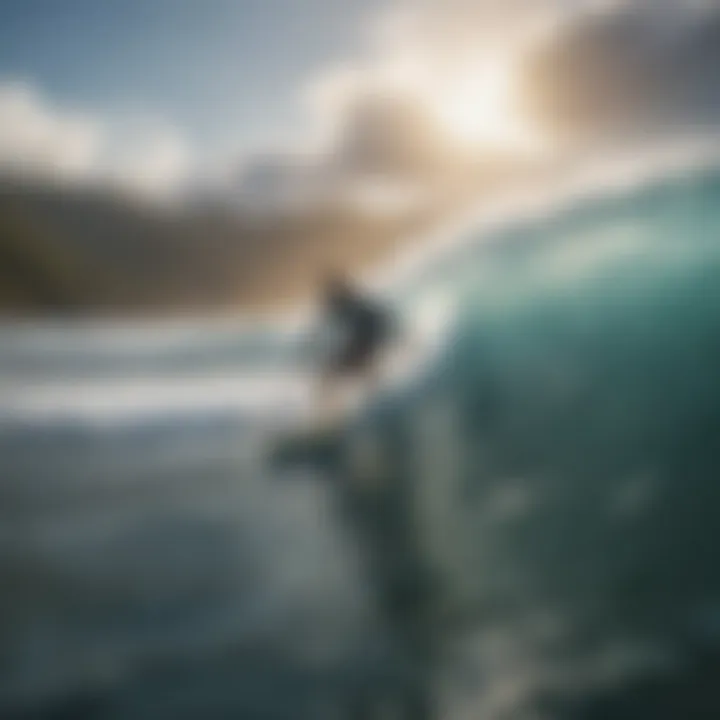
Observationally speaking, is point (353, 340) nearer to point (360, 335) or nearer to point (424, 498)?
point (360, 335)

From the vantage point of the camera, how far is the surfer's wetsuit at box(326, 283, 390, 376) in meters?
1.35

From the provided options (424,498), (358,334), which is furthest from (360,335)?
(424,498)

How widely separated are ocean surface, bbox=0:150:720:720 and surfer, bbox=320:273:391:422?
32 mm

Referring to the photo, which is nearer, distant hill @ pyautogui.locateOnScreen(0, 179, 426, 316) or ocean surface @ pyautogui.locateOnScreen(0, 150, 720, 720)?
ocean surface @ pyautogui.locateOnScreen(0, 150, 720, 720)

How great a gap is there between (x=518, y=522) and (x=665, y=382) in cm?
29

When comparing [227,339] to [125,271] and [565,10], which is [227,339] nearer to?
[125,271]

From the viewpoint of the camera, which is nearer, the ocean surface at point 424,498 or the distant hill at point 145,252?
the ocean surface at point 424,498

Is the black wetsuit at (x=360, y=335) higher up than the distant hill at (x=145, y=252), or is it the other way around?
the distant hill at (x=145, y=252)

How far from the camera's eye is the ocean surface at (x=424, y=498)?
125cm

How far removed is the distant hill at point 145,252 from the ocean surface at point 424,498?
0.05 meters

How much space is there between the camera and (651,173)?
55.9 inches

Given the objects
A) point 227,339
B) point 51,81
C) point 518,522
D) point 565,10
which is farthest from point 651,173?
point 51,81

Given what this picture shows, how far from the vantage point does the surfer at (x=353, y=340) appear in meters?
1.35

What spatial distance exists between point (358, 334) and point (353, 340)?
11 millimetres
